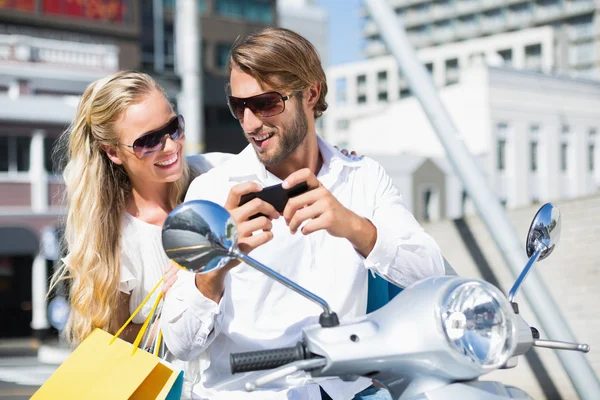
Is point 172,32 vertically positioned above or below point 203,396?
above

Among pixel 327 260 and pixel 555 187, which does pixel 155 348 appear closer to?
pixel 327 260

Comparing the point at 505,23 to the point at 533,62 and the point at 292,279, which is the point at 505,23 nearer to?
the point at 533,62

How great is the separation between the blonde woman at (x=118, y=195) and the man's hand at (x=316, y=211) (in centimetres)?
92

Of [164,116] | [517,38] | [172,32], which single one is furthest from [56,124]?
[517,38]

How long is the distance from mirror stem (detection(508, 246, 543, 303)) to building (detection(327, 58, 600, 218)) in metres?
23.0

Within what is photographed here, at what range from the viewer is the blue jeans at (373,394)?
2.00 m

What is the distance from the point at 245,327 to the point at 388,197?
53 cm

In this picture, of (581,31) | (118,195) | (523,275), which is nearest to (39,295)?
(118,195)

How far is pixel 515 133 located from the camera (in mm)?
27266

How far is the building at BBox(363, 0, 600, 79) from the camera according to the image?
229ft

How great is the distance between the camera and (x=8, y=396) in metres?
4.83

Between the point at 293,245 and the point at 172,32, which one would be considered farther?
the point at 172,32

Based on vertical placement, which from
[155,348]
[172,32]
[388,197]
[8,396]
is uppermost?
[172,32]

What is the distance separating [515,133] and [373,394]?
26.5m
